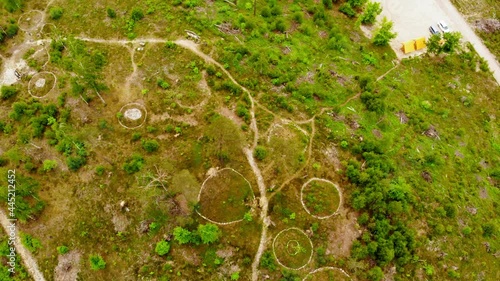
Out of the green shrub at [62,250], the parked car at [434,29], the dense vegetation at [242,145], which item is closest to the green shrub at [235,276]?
the dense vegetation at [242,145]

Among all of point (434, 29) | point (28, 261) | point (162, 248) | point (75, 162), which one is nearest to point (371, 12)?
point (434, 29)

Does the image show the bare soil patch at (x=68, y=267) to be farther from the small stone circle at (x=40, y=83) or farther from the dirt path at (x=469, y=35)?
the dirt path at (x=469, y=35)

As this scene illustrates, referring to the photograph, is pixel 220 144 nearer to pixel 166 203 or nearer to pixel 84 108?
pixel 166 203

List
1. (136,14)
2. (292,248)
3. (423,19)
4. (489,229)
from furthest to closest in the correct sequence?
(423,19) < (136,14) < (489,229) < (292,248)

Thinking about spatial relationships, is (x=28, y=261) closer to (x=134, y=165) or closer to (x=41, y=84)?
(x=134, y=165)

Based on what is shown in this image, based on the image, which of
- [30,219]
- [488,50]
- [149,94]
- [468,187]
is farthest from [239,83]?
[488,50]

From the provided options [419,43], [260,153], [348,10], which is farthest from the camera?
[348,10]
